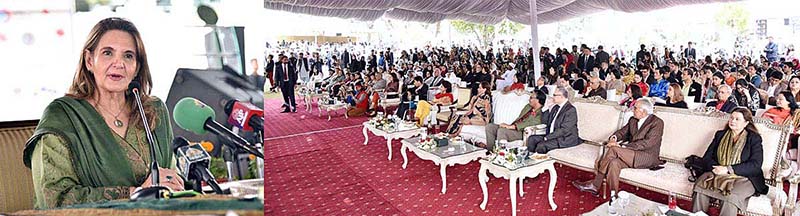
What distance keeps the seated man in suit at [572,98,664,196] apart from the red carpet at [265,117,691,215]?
0.24 m

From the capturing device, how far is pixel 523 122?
5621 mm

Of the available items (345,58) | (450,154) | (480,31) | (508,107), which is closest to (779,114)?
(508,107)

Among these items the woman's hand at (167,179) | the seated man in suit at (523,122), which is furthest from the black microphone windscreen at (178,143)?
the seated man in suit at (523,122)

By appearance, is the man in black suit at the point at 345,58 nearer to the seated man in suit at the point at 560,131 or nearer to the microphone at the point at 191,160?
the seated man in suit at the point at 560,131

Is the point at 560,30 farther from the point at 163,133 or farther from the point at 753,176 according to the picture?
the point at 163,133

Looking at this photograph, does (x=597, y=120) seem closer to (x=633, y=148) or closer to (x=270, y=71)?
(x=633, y=148)

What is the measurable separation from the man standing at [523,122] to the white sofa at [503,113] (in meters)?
0.31

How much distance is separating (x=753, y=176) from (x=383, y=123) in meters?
3.93

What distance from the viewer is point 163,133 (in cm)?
268

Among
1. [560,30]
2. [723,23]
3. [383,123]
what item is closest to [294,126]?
[383,123]

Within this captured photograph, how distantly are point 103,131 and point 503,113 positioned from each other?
4492 millimetres

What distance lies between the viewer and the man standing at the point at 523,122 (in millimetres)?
5562

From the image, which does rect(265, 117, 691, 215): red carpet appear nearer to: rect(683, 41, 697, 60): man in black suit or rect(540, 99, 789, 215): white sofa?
rect(540, 99, 789, 215): white sofa

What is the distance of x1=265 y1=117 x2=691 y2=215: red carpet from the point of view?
446 centimetres
